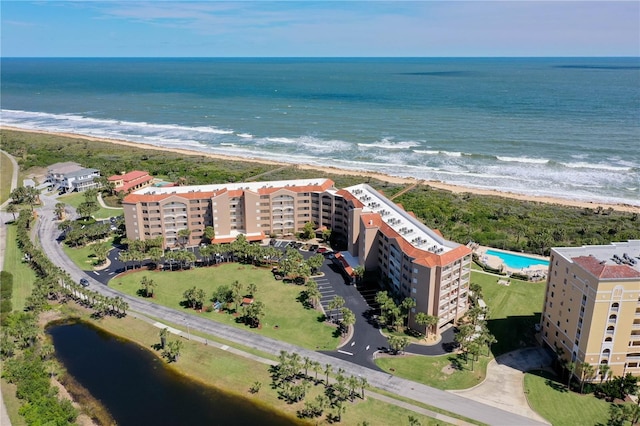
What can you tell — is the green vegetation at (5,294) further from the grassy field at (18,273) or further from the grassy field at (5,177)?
the grassy field at (5,177)

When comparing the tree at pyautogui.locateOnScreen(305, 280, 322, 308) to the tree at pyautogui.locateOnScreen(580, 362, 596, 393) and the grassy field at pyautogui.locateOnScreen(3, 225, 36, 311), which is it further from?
the grassy field at pyautogui.locateOnScreen(3, 225, 36, 311)

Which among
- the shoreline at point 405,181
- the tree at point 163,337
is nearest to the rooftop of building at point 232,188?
the tree at point 163,337

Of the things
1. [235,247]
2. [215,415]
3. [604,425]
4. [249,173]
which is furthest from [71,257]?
[604,425]

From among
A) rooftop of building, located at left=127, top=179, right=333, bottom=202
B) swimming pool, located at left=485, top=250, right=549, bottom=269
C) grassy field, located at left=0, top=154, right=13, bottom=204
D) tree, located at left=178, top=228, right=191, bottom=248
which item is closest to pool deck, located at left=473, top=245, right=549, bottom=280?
swimming pool, located at left=485, top=250, right=549, bottom=269

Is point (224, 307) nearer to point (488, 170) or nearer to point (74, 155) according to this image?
point (488, 170)

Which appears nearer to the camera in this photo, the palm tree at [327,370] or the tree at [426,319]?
the palm tree at [327,370]

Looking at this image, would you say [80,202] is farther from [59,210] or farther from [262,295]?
[262,295]
